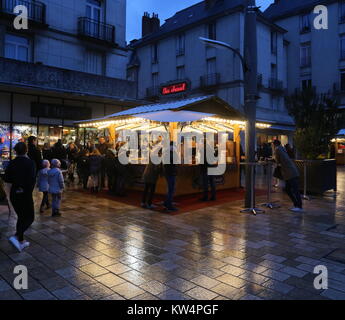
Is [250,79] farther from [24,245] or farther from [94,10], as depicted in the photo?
[94,10]

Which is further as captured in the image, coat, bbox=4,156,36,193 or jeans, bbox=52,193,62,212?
jeans, bbox=52,193,62,212

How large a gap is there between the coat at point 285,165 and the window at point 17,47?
1348 centimetres

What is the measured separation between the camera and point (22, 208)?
4562 mm

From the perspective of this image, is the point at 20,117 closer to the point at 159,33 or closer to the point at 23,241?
the point at 23,241

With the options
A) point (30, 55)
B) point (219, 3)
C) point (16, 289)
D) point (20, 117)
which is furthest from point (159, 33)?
point (16, 289)

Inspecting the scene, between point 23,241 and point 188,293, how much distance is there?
111 inches

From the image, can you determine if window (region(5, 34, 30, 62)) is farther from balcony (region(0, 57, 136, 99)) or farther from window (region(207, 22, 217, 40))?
window (region(207, 22, 217, 40))

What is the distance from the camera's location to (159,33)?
102 ft

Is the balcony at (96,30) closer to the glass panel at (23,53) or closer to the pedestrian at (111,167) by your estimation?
the glass panel at (23,53)

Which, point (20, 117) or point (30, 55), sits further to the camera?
point (30, 55)

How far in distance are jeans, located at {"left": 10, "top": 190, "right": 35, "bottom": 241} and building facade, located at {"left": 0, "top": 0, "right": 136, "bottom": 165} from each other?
33.7 ft

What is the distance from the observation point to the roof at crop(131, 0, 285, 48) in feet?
83.0

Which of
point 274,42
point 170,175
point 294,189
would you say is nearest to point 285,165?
point 294,189

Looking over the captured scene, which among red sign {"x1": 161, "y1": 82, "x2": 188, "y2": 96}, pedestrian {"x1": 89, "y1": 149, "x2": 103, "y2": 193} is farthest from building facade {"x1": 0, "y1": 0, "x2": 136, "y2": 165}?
pedestrian {"x1": 89, "y1": 149, "x2": 103, "y2": 193}
